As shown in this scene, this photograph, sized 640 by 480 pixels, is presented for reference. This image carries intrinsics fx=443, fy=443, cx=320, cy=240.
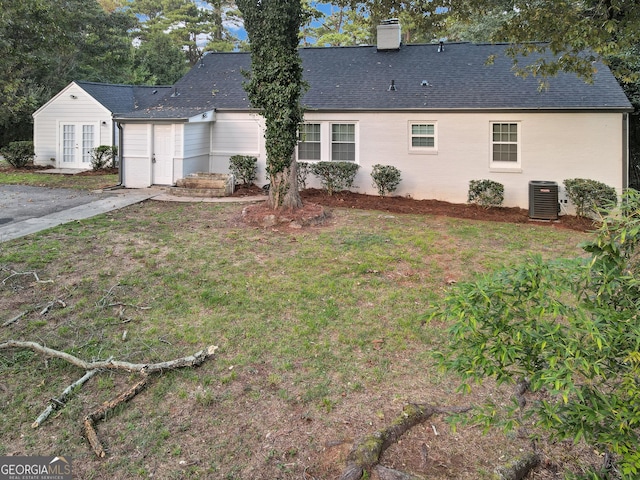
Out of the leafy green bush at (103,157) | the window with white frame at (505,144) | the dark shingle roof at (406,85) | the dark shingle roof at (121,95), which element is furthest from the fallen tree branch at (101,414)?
the leafy green bush at (103,157)

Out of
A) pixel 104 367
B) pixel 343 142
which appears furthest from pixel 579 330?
pixel 343 142

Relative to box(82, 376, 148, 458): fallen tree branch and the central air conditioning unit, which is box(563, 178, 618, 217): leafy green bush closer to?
the central air conditioning unit

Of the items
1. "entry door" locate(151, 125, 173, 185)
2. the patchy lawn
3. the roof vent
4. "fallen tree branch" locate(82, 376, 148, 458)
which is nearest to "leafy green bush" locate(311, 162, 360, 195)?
"entry door" locate(151, 125, 173, 185)

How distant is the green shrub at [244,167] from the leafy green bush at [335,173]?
1.99 m

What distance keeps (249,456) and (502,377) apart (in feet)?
5.99

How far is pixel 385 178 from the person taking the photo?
1286cm

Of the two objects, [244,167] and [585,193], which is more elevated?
[244,167]

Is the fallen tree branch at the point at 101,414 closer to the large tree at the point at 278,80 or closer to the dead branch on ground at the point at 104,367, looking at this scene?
the dead branch on ground at the point at 104,367

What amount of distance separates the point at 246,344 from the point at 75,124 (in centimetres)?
1812

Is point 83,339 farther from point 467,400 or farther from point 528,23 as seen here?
point 528,23

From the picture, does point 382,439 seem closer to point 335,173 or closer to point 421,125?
point 335,173

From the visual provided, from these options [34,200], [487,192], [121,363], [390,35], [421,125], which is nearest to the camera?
[121,363]

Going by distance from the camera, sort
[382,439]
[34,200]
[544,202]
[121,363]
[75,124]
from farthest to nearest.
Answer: [75,124]
[34,200]
[544,202]
[121,363]
[382,439]

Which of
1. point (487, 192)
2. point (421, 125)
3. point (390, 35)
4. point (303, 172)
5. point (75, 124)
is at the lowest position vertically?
point (487, 192)
